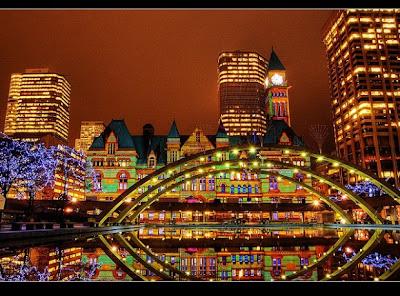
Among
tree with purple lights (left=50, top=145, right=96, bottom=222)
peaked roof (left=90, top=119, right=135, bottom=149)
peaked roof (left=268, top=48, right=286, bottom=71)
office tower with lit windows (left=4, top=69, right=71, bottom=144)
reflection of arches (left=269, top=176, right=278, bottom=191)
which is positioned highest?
office tower with lit windows (left=4, top=69, right=71, bottom=144)

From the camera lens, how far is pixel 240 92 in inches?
7333

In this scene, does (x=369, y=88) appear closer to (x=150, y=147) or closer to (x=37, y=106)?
(x=150, y=147)

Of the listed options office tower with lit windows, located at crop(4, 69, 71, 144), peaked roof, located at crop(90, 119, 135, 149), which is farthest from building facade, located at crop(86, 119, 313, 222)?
office tower with lit windows, located at crop(4, 69, 71, 144)

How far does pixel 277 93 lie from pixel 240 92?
274 ft

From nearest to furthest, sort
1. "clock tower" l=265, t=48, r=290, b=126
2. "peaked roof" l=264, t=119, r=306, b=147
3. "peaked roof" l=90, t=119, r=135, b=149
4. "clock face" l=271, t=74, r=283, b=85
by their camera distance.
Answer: "peaked roof" l=90, t=119, r=135, b=149 → "peaked roof" l=264, t=119, r=306, b=147 → "clock tower" l=265, t=48, r=290, b=126 → "clock face" l=271, t=74, r=283, b=85

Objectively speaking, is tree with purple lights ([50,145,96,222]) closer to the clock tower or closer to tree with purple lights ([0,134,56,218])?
tree with purple lights ([0,134,56,218])

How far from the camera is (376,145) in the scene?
9950 centimetres

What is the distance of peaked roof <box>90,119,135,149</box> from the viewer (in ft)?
213

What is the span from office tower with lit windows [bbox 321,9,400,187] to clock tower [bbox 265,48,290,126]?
2290cm

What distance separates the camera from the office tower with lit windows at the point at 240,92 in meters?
183

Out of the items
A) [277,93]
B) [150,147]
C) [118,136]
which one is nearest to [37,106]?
[277,93]

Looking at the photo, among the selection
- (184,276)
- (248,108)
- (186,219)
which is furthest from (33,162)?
(248,108)
